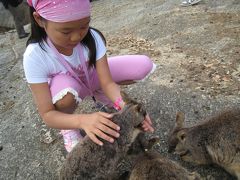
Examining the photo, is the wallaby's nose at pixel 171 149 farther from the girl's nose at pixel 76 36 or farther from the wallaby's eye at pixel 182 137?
the girl's nose at pixel 76 36

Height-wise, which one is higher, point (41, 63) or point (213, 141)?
point (41, 63)

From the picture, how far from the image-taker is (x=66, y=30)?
2492 millimetres

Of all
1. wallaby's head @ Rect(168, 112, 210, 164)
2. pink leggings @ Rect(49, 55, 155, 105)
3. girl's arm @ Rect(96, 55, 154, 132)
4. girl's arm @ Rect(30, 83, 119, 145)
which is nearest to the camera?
girl's arm @ Rect(30, 83, 119, 145)

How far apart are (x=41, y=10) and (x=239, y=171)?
5.30ft

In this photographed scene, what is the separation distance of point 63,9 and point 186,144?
125 cm

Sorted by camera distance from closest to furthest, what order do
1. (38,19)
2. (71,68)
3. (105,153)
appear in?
(105,153) → (38,19) → (71,68)

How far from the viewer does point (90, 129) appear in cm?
238

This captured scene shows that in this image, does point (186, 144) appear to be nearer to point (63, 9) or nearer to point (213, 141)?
point (213, 141)

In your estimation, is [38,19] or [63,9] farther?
[38,19]

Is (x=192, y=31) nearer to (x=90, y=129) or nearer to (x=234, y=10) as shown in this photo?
(x=234, y=10)

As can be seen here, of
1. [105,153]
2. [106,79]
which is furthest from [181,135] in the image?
[106,79]

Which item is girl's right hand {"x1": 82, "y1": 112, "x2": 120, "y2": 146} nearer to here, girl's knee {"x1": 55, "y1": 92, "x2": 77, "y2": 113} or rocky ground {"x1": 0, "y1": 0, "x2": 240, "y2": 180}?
girl's knee {"x1": 55, "y1": 92, "x2": 77, "y2": 113}

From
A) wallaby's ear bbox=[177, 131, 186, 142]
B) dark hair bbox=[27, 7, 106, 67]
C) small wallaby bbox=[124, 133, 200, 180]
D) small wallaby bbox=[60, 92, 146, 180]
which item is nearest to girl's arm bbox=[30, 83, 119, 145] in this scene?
small wallaby bbox=[60, 92, 146, 180]

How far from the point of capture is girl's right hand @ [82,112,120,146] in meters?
2.34
